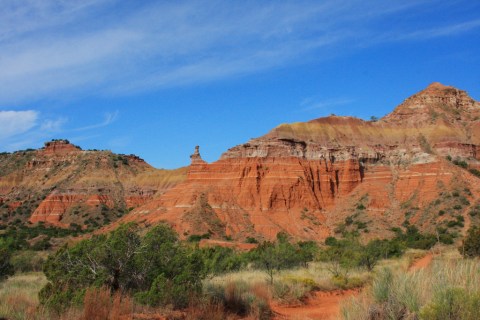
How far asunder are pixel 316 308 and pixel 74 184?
104689 mm

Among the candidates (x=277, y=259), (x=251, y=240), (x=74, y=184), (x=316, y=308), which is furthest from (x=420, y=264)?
(x=74, y=184)

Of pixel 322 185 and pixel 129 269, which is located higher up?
pixel 322 185

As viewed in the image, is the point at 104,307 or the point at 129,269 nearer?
the point at 104,307

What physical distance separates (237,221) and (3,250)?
50.5m

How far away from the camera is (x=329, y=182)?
85688 mm

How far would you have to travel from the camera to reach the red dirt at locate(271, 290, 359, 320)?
14109mm

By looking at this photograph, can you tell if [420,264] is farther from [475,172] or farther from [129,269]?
[475,172]

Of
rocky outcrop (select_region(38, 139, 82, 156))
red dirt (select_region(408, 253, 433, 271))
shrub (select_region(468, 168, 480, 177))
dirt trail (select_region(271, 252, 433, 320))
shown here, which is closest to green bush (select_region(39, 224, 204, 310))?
dirt trail (select_region(271, 252, 433, 320))

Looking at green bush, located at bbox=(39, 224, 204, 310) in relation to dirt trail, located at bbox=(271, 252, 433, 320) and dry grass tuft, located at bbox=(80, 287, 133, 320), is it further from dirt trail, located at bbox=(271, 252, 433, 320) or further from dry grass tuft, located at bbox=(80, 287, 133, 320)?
dirt trail, located at bbox=(271, 252, 433, 320)

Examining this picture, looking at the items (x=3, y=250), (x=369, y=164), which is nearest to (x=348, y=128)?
(x=369, y=164)

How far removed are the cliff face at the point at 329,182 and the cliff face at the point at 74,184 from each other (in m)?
28.8

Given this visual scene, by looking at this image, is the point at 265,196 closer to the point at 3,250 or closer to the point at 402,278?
the point at 3,250

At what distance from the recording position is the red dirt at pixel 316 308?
14.1m

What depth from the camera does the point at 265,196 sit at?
80.6 meters
